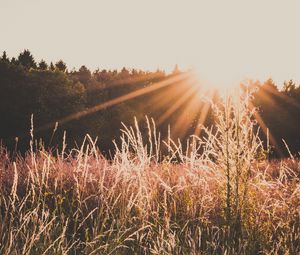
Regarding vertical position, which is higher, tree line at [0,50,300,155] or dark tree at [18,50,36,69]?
dark tree at [18,50,36,69]

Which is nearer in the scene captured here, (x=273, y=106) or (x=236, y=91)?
(x=236, y=91)

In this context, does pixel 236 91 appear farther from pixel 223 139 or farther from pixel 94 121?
pixel 94 121

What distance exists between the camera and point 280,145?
24.6 metres

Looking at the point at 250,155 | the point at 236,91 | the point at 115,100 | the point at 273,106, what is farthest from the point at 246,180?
the point at 115,100

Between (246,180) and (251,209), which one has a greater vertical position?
(246,180)

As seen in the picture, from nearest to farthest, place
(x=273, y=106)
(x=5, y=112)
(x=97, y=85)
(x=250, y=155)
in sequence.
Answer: (x=250, y=155), (x=5, y=112), (x=273, y=106), (x=97, y=85)

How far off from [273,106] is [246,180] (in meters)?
23.7

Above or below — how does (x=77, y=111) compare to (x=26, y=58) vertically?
below

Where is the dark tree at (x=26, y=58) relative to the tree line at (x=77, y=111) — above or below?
above

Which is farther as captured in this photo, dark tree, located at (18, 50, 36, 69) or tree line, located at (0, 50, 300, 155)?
dark tree, located at (18, 50, 36, 69)

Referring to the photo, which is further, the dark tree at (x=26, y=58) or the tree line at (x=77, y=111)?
→ the dark tree at (x=26, y=58)

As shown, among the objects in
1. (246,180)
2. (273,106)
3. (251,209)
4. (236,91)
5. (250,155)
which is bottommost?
(273,106)

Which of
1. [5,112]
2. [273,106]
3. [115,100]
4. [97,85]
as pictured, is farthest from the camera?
[97,85]

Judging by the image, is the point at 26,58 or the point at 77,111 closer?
the point at 77,111
